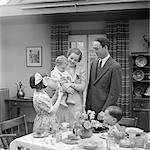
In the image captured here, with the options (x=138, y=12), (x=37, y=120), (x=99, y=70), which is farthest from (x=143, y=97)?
(x=37, y=120)

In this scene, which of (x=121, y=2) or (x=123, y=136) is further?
(x=121, y=2)

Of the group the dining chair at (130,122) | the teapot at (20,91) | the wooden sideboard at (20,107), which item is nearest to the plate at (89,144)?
the dining chair at (130,122)

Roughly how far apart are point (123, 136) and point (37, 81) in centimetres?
97

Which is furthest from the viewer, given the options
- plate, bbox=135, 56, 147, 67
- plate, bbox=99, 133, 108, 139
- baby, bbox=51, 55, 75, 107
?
plate, bbox=135, 56, 147, 67

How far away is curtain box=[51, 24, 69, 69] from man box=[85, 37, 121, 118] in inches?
113

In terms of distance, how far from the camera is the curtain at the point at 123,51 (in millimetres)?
5238

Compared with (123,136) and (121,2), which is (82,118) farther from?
(121,2)

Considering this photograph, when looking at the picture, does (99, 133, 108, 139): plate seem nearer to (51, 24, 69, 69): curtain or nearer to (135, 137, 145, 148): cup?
(135, 137, 145, 148): cup

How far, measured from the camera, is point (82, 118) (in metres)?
2.16

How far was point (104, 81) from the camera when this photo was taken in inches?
106

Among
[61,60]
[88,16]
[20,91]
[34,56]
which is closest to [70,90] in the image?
[61,60]

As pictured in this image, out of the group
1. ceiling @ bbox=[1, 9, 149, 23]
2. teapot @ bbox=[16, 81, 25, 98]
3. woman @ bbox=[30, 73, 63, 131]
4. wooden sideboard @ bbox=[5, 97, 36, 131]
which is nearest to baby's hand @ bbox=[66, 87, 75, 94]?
woman @ bbox=[30, 73, 63, 131]

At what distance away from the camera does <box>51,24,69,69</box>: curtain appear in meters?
5.58

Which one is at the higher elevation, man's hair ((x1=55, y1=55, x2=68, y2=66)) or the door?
the door
